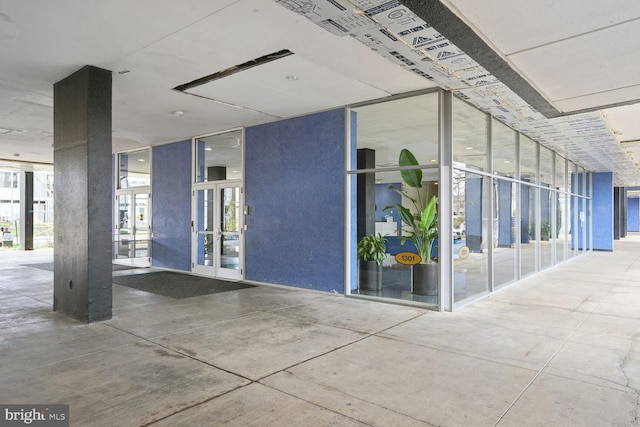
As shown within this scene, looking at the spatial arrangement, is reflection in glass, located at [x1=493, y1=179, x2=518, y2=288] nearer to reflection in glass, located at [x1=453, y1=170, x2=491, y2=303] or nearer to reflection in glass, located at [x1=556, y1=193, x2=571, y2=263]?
reflection in glass, located at [x1=453, y1=170, x2=491, y2=303]

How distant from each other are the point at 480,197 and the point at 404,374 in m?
3.95

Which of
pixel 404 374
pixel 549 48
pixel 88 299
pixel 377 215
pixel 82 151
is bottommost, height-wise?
pixel 404 374

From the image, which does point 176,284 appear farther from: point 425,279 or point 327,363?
point 327,363

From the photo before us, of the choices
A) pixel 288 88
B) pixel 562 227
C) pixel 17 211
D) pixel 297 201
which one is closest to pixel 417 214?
pixel 297 201

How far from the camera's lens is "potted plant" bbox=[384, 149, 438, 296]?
587cm

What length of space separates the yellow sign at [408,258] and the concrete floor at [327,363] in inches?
33.1

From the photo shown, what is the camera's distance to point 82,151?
478cm

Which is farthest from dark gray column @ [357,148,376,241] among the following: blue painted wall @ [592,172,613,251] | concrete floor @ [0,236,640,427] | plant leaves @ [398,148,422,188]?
blue painted wall @ [592,172,613,251]

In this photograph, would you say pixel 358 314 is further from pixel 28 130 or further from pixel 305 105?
pixel 28 130

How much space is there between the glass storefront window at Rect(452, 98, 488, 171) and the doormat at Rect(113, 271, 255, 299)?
4149mm

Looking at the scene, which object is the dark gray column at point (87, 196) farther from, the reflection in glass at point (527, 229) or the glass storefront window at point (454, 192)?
the reflection in glass at point (527, 229)

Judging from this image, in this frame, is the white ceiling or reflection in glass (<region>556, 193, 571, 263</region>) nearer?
the white ceiling

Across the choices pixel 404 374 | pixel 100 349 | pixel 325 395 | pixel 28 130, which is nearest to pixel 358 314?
pixel 404 374

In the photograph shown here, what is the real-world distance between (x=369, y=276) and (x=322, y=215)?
1.21 metres
